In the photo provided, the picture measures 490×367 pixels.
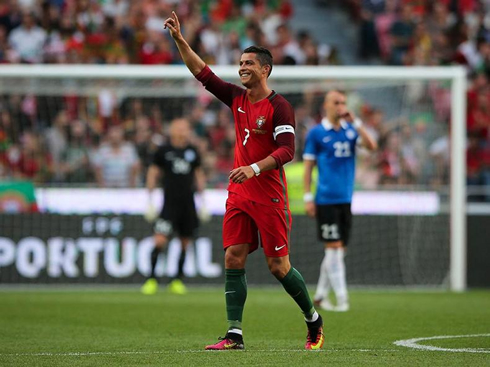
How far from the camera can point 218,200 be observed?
53.7ft

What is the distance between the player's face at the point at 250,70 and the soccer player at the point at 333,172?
411 centimetres

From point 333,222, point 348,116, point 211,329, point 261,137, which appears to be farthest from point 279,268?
point 333,222

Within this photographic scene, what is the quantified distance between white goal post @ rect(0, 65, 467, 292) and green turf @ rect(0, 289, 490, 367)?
1412 millimetres

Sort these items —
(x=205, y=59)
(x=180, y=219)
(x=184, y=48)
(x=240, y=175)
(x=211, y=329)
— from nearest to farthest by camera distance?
(x=240, y=175) → (x=184, y=48) → (x=211, y=329) → (x=180, y=219) → (x=205, y=59)

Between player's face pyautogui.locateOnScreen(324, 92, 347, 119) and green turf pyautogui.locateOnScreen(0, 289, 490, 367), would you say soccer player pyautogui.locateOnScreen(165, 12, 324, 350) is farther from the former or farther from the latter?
player's face pyautogui.locateOnScreen(324, 92, 347, 119)

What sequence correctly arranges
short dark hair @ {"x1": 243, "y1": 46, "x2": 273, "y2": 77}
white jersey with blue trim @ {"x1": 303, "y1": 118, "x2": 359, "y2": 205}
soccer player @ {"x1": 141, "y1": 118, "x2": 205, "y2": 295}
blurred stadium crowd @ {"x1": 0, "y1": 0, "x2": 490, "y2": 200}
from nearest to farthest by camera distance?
short dark hair @ {"x1": 243, "y1": 46, "x2": 273, "y2": 77}
white jersey with blue trim @ {"x1": 303, "y1": 118, "x2": 359, "y2": 205}
soccer player @ {"x1": 141, "y1": 118, "x2": 205, "y2": 295}
blurred stadium crowd @ {"x1": 0, "y1": 0, "x2": 490, "y2": 200}

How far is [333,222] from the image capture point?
1164cm

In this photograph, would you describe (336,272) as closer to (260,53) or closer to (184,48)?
(260,53)

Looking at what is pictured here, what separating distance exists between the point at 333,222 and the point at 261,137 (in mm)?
4255

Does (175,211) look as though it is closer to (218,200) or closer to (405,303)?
(218,200)

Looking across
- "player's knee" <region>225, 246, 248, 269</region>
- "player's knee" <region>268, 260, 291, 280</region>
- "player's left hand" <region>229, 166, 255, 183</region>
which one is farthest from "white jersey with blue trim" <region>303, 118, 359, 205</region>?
"player's left hand" <region>229, 166, 255, 183</region>

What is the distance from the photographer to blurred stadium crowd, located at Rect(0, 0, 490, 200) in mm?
16594

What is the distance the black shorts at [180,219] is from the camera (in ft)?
48.7

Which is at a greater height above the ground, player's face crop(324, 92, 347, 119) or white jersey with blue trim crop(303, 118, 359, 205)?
player's face crop(324, 92, 347, 119)
